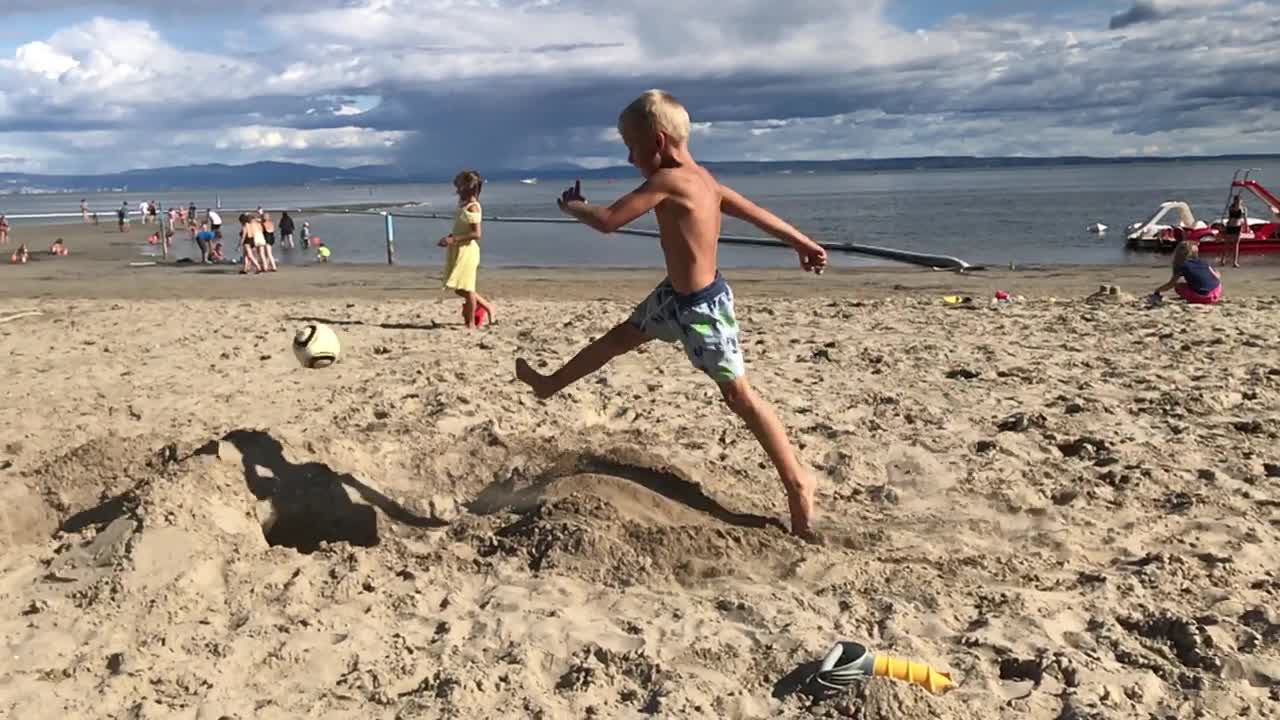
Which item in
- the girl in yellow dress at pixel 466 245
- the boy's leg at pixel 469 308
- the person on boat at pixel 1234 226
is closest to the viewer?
the girl in yellow dress at pixel 466 245

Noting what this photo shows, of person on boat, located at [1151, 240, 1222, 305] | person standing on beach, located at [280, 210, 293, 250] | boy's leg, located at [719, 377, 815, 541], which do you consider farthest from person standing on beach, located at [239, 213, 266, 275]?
boy's leg, located at [719, 377, 815, 541]

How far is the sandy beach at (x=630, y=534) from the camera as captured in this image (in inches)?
132

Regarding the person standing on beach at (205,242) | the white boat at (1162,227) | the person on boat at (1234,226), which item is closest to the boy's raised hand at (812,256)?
the person on boat at (1234,226)

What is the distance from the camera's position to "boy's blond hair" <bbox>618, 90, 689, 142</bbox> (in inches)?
168

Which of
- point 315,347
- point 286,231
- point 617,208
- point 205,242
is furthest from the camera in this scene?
point 286,231

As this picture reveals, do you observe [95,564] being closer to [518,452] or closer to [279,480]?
[279,480]

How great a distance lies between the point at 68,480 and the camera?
5227mm

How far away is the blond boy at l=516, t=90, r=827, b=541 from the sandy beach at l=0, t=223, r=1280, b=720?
0.45 metres

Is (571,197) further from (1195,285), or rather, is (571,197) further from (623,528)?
(1195,285)

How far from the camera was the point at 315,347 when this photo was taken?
693 cm

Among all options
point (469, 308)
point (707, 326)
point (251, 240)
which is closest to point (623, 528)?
point (707, 326)

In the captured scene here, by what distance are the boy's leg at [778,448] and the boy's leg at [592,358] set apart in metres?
0.44

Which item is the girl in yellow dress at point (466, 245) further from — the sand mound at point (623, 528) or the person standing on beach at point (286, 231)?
the person standing on beach at point (286, 231)

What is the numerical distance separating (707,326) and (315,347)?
3.45 m
